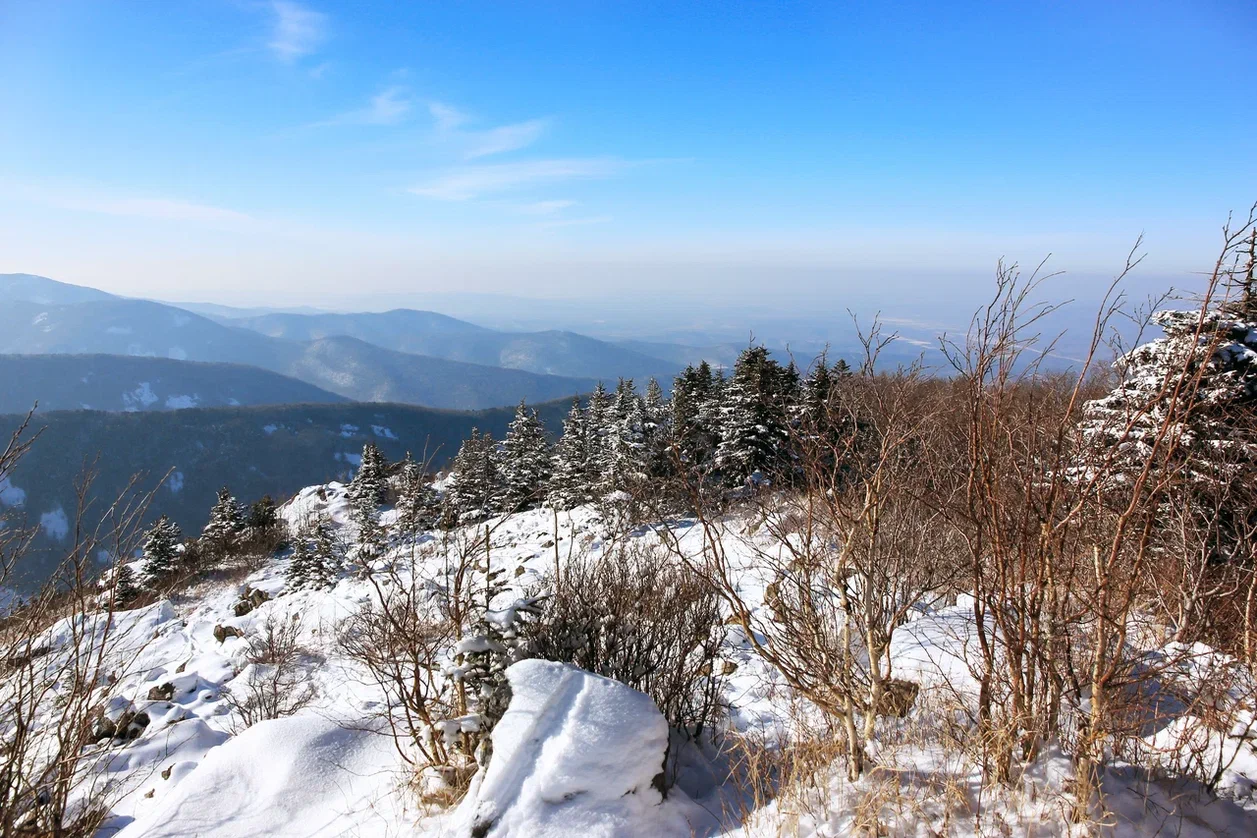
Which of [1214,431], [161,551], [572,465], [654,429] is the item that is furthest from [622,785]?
[161,551]

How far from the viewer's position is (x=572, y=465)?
26453 mm

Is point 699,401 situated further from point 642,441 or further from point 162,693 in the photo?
point 162,693

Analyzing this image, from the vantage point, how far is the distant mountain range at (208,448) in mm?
80688

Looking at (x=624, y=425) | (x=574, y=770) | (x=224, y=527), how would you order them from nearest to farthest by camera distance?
(x=574, y=770) < (x=624, y=425) < (x=224, y=527)

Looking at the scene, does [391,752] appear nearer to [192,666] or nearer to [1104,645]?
[1104,645]

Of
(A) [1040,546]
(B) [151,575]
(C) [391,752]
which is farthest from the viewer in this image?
(B) [151,575]

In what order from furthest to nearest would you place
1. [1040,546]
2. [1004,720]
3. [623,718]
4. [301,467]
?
[301,467], [623,718], [1004,720], [1040,546]

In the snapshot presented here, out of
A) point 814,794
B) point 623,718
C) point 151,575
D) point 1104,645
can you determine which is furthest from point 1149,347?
point 151,575

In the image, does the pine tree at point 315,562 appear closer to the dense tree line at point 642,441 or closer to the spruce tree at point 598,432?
the dense tree line at point 642,441

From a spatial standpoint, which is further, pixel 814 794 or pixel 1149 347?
pixel 1149 347

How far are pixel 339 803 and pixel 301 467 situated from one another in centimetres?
10751

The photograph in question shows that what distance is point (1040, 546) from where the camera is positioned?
2.58m

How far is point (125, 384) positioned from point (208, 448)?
102848 mm

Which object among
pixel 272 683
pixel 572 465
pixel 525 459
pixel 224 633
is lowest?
pixel 224 633
